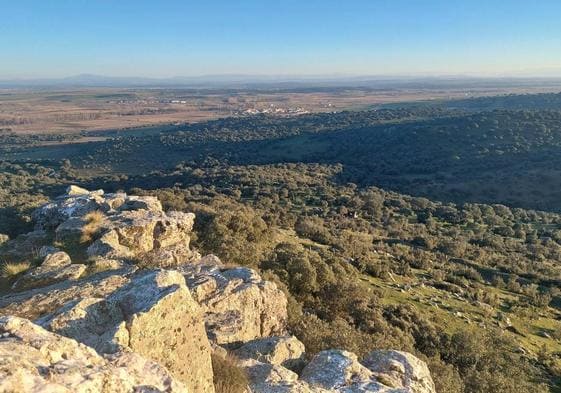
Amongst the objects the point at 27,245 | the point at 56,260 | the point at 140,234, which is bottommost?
the point at 27,245

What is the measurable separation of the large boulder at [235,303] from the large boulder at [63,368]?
4199mm

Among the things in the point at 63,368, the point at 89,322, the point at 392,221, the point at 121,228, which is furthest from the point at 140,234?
the point at 392,221

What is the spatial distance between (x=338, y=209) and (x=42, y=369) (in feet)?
151

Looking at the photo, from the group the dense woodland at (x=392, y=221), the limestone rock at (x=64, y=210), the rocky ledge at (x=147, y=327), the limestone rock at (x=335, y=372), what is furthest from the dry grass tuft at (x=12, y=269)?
the limestone rock at (x=335, y=372)

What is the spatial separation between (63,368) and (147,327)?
1.84 meters

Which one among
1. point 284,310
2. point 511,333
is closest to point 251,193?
→ point 511,333

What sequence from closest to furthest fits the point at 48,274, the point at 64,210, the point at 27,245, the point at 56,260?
the point at 48,274 → the point at 56,260 → the point at 27,245 → the point at 64,210

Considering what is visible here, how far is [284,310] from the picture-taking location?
12.8 metres

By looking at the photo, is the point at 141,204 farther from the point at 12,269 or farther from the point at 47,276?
the point at 47,276

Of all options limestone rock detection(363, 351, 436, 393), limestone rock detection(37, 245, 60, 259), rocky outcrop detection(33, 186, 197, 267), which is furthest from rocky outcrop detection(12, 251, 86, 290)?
limestone rock detection(363, 351, 436, 393)

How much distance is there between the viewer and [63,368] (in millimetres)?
5148

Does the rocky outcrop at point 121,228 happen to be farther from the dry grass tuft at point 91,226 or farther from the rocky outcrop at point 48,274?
the rocky outcrop at point 48,274

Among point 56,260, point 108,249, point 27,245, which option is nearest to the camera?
point 56,260

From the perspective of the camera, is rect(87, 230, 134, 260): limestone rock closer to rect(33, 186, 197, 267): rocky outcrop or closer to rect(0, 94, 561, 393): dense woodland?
rect(33, 186, 197, 267): rocky outcrop
